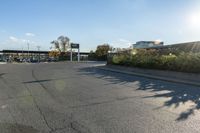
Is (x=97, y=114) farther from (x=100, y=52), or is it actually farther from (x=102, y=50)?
(x=102, y=50)

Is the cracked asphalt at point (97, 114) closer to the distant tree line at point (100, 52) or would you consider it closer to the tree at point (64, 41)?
the distant tree line at point (100, 52)

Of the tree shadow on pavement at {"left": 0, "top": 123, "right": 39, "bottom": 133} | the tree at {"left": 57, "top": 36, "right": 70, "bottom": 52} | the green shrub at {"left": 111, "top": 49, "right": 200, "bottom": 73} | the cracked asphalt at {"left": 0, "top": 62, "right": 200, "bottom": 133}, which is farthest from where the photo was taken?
the tree at {"left": 57, "top": 36, "right": 70, "bottom": 52}

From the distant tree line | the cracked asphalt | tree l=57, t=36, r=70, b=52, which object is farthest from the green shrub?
tree l=57, t=36, r=70, b=52

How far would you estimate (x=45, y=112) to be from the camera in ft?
22.5

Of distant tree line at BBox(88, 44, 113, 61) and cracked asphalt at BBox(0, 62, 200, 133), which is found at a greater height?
distant tree line at BBox(88, 44, 113, 61)

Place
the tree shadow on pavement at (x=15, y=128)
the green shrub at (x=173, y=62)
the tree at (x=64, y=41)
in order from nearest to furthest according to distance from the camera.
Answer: the tree shadow on pavement at (x=15, y=128) → the green shrub at (x=173, y=62) → the tree at (x=64, y=41)

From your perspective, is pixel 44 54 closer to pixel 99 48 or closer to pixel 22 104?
pixel 99 48

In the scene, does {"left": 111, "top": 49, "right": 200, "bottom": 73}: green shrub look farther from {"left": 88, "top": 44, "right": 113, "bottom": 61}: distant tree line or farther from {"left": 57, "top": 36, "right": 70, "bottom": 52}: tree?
{"left": 57, "top": 36, "right": 70, "bottom": 52}: tree

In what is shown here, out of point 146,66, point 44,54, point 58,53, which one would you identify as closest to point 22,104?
point 146,66

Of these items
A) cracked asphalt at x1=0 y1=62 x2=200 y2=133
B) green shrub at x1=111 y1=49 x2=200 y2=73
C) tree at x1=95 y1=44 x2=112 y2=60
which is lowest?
cracked asphalt at x1=0 y1=62 x2=200 y2=133

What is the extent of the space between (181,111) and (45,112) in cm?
417

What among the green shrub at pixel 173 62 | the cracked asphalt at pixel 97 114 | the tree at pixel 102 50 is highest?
the tree at pixel 102 50

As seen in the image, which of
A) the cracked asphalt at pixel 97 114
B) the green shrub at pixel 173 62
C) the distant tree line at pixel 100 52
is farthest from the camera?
the distant tree line at pixel 100 52

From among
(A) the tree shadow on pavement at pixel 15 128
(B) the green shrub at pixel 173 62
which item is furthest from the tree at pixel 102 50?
(A) the tree shadow on pavement at pixel 15 128
